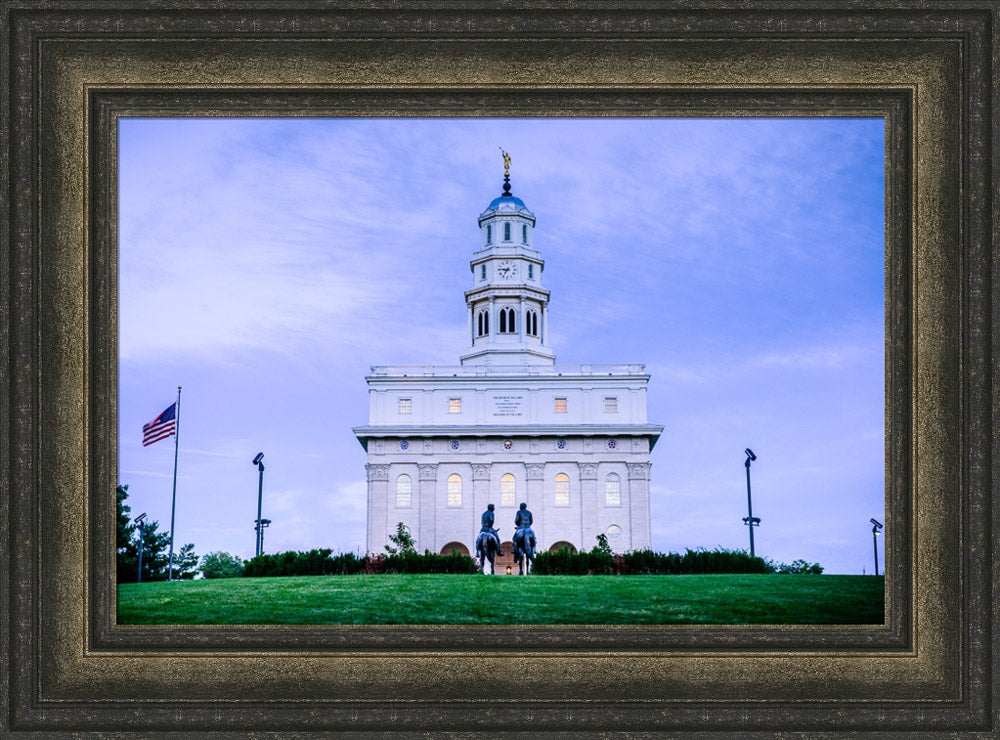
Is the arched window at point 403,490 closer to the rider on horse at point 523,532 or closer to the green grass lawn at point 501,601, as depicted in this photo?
the rider on horse at point 523,532

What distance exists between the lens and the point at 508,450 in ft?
199

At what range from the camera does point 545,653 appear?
8484 mm

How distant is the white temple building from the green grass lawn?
41.8 meters

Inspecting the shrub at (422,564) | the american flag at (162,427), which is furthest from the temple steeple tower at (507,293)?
the american flag at (162,427)

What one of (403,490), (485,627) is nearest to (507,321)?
(403,490)

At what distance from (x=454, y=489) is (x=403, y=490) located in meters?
2.89

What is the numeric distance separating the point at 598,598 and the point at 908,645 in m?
7.24

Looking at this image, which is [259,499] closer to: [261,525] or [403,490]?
[261,525]

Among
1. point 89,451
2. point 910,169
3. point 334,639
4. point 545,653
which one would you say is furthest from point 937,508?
point 89,451

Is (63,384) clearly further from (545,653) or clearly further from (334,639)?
(545,653)

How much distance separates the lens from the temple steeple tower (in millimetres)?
69312

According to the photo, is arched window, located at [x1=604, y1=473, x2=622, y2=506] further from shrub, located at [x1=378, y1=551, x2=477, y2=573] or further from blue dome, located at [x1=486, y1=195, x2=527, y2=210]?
shrub, located at [x1=378, y1=551, x2=477, y2=573]

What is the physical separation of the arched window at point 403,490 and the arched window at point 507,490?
515 centimetres

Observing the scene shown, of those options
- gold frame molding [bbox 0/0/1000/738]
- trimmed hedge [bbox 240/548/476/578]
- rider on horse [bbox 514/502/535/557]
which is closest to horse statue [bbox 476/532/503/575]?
rider on horse [bbox 514/502/535/557]
